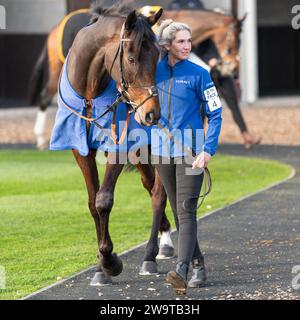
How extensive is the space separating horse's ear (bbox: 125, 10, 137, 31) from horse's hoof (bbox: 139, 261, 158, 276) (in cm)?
176

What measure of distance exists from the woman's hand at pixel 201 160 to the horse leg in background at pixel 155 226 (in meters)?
1.01

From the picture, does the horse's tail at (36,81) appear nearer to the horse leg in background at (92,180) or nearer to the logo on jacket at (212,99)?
the horse leg in background at (92,180)

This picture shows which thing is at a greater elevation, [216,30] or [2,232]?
[216,30]

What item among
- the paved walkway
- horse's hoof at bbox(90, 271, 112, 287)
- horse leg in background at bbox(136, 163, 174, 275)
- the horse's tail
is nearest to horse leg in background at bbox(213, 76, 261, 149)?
the horse's tail

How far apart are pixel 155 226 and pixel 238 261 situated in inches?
27.8

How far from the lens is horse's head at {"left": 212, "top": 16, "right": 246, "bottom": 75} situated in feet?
50.1

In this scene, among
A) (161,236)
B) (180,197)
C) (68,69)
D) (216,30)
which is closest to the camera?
(180,197)

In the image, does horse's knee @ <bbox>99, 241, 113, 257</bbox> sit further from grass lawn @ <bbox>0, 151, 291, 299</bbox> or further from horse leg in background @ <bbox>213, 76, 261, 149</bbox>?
horse leg in background @ <bbox>213, 76, 261, 149</bbox>

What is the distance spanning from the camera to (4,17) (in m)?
22.7

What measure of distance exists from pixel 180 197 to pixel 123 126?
0.76m

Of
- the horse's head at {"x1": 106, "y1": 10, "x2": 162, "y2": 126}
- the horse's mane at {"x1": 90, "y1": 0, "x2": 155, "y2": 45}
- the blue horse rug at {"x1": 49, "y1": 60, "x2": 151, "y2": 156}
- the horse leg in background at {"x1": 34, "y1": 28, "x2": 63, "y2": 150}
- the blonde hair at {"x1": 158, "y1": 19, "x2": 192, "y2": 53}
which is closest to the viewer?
the horse's head at {"x1": 106, "y1": 10, "x2": 162, "y2": 126}

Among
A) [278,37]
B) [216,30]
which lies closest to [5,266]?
[216,30]
